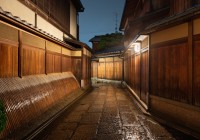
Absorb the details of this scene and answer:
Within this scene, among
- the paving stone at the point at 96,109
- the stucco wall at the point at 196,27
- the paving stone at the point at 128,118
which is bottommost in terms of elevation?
the paving stone at the point at 128,118

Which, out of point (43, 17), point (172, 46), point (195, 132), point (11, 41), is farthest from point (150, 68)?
point (43, 17)

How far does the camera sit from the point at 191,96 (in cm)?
712

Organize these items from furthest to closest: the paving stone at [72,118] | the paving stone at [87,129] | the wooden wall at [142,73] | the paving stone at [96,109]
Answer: the wooden wall at [142,73] < the paving stone at [96,109] < the paving stone at [72,118] < the paving stone at [87,129]

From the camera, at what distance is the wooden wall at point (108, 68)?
27.3m

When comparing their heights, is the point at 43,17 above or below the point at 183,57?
above

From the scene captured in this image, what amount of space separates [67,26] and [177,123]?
1532 cm

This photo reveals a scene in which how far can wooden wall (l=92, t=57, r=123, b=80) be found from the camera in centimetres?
2730

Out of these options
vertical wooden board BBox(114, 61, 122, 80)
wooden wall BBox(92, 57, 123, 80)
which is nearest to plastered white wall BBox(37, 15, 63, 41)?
vertical wooden board BBox(114, 61, 122, 80)

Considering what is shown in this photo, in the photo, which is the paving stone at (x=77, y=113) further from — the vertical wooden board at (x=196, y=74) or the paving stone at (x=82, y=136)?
the vertical wooden board at (x=196, y=74)

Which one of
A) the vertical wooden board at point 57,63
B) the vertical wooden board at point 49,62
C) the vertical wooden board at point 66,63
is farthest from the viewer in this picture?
the vertical wooden board at point 66,63

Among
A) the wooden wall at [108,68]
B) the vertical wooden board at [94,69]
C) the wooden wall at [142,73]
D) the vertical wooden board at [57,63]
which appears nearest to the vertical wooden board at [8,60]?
the vertical wooden board at [57,63]

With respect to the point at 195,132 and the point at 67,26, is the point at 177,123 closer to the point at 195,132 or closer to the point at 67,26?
the point at 195,132

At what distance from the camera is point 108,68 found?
98.1ft

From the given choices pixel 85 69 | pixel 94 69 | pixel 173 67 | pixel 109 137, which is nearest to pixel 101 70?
pixel 94 69
